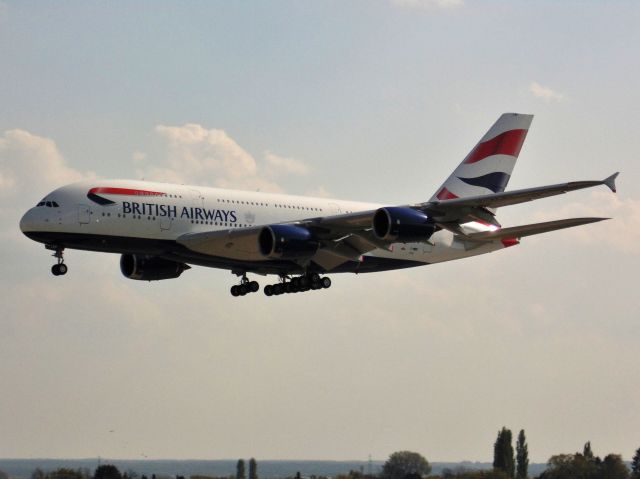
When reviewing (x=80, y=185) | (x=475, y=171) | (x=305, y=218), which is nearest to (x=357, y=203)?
(x=305, y=218)

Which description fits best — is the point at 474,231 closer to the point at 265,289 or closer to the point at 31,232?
the point at 265,289

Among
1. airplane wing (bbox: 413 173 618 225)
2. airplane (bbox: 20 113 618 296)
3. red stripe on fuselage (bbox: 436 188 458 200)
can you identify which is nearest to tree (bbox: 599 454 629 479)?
airplane (bbox: 20 113 618 296)

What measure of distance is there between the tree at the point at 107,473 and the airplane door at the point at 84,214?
16.3 meters

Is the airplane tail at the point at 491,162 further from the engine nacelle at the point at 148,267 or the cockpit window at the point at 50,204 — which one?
the cockpit window at the point at 50,204

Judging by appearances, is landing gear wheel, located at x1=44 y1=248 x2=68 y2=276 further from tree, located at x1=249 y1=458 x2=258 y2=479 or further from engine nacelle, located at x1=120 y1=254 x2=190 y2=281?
tree, located at x1=249 y1=458 x2=258 y2=479

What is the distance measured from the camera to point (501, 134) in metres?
61.2

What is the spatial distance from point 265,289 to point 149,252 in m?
7.61

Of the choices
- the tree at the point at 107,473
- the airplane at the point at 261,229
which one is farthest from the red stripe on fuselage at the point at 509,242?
the tree at the point at 107,473

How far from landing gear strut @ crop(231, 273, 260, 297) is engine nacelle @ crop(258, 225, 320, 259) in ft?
20.4

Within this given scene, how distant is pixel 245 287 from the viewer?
5441 centimetres

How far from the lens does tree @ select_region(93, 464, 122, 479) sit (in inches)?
2227

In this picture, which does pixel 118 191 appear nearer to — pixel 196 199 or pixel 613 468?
pixel 196 199

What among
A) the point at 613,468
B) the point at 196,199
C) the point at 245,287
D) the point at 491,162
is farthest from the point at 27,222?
the point at 613,468

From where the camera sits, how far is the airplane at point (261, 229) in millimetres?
46000
